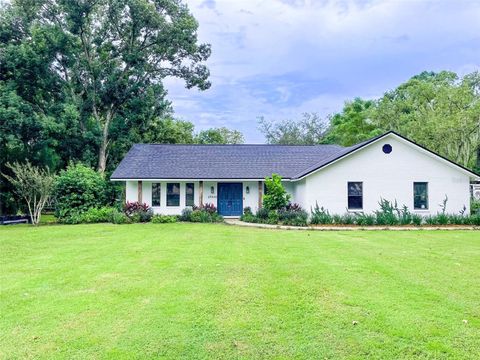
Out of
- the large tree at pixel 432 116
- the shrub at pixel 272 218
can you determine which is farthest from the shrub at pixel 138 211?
the large tree at pixel 432 116

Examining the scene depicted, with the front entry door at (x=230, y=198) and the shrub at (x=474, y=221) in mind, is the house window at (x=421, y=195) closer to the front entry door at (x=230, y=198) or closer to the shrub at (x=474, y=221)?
the shrub at (x=474, y=221)

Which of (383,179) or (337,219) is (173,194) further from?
(383,179)

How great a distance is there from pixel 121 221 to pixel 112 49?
16107mm

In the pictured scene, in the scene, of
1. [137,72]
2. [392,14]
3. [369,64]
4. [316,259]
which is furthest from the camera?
[137,72]

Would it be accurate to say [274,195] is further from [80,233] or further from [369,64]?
[369,64]

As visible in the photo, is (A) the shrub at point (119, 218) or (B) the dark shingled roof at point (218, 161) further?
(B) the dark shingled roof at point (218, 161)

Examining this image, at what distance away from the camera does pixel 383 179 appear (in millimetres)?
18547

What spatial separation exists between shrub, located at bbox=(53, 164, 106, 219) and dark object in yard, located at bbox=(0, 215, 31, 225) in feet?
10.8

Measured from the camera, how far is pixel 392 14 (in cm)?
1677

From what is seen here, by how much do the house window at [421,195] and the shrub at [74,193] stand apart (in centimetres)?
1754

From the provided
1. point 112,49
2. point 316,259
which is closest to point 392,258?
point 316,259

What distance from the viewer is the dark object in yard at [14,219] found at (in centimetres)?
2098

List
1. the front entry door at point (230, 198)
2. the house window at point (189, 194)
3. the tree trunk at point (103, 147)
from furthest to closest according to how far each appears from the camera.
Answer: the tree trunk at point (103, 147) → the front entry door at point (230, 198) → the house window at point (189, 194)

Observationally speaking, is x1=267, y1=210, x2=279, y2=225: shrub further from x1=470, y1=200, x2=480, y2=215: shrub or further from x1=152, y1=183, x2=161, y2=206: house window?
x1=470, y1=200, x2=480, y2=215: shrub
